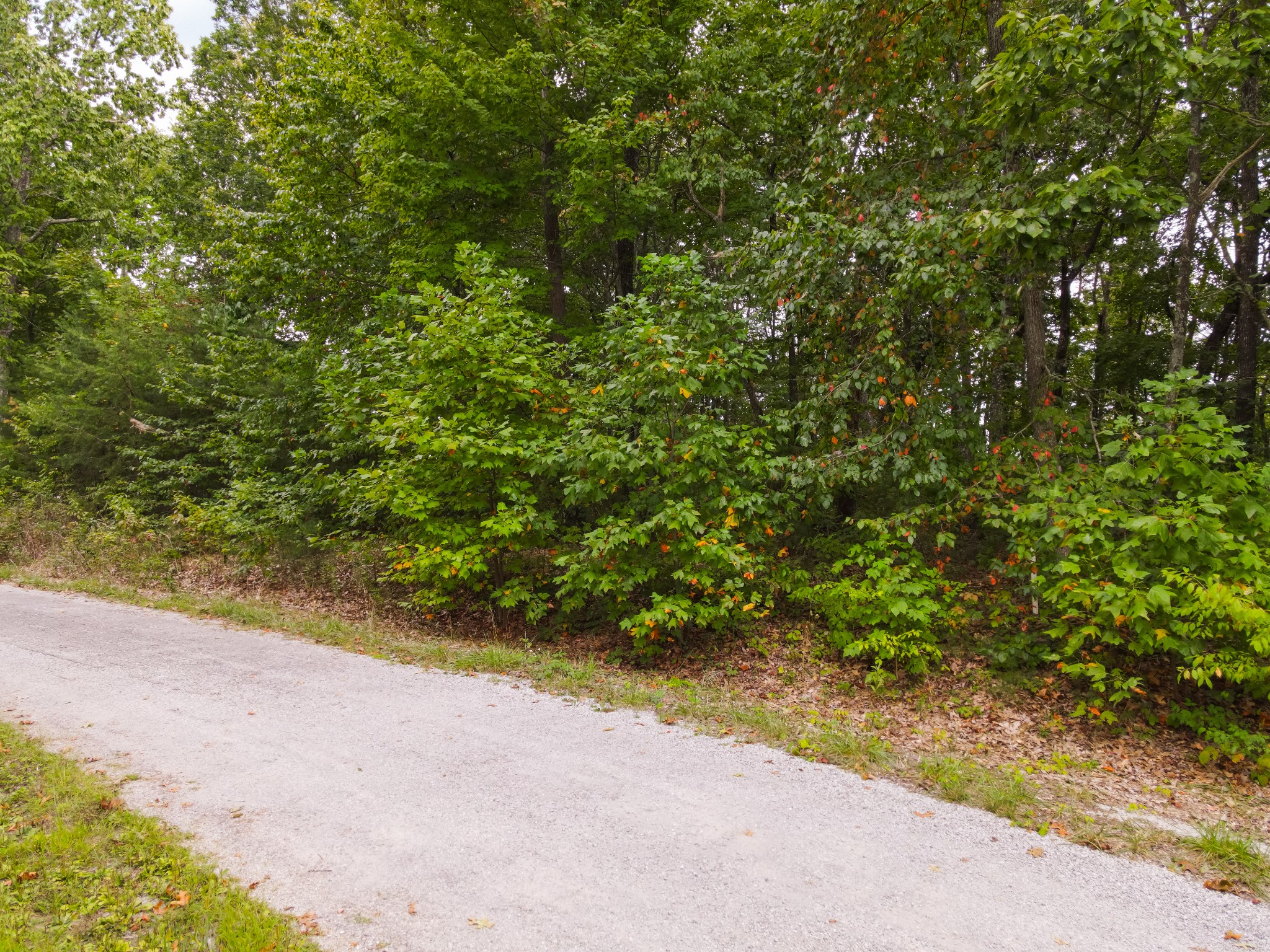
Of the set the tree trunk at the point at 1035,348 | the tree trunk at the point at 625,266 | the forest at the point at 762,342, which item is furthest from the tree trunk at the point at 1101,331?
the tree trunk at the point at 625,266

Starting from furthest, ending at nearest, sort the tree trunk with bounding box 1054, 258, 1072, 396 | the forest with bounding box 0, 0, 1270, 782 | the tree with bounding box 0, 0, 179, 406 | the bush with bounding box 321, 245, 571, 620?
the tree with bounding box 0, 0, 179, 406 → the tree trunk with bounding box 1054, 258, 1072, 396 → the bush with bounding box 321, 245, 571, 620 → the forest with bounding box 0, 0, 1270, 782

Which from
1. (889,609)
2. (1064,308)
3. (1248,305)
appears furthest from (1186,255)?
(1064,308)

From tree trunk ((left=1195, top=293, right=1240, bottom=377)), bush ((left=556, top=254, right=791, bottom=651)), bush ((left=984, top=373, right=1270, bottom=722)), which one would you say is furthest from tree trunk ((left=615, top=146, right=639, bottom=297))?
tree trunk ((left=1195, top=293, right=1240, bottom=377))

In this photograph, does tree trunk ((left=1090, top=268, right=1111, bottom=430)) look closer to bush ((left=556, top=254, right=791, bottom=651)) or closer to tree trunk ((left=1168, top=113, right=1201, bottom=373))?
tree trunk ((left=1168, top=113, right=1201, bottom=373))

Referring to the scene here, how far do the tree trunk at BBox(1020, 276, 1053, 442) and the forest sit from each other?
0.03m

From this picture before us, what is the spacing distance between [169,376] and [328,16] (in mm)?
7392

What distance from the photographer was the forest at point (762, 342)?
5.05 meters

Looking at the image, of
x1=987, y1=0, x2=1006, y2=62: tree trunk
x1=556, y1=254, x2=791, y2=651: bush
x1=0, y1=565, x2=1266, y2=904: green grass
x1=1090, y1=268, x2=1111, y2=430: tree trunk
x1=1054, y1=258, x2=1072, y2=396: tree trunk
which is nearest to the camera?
x1=0, y1=565, x2=1266, y2=904: green grass

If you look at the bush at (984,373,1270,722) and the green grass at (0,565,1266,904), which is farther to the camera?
the bush at (984,373,1270,722)

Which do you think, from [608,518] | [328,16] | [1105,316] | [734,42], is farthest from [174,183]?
[1105,316]

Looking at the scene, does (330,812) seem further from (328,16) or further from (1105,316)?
(1105,316)

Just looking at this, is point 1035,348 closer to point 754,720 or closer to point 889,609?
point 889,609

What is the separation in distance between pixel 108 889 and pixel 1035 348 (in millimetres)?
8100

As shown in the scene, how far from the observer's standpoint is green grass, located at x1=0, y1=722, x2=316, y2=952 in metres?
2.48
